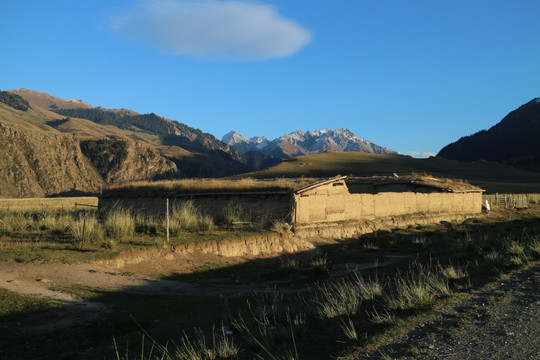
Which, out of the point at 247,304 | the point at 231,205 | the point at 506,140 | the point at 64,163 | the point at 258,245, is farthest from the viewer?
the point at 506,140

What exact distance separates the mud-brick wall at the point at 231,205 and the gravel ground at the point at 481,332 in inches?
516

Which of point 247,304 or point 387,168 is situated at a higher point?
point 387,168

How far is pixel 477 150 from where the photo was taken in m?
175

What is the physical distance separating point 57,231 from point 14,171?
66.8 meters

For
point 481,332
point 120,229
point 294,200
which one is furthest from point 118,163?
point 481,332

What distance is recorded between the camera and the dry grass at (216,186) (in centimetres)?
2148

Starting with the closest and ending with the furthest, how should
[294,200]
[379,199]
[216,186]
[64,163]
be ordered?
[294,200]
[216,186]
[379,199]
[64,163]

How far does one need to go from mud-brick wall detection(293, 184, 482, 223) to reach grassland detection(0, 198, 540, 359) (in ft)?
10.1

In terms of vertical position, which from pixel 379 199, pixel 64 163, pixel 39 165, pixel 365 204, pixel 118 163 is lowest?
pixel 365 204

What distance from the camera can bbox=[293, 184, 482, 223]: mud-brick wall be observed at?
2114cm

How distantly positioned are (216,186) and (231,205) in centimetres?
198

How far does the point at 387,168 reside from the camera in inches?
3450

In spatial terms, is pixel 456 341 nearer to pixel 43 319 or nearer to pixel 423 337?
pixel 423 337

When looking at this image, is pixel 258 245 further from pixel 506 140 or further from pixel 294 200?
pixel 506 140
